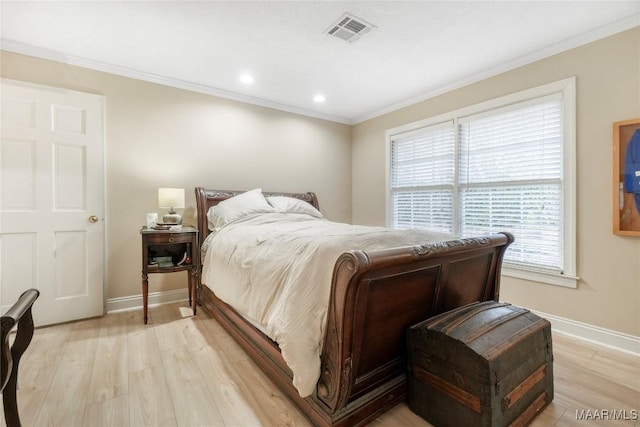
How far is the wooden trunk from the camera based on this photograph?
51.1 inches

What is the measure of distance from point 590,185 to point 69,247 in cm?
470

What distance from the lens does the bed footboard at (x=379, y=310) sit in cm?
128

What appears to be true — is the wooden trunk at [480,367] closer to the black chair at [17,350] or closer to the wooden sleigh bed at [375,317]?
the wooden sleigh bed at [375,317]

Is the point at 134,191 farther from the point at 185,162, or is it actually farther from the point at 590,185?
the point at 590,185

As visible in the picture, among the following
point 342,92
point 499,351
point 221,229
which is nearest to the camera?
→ point 499,351

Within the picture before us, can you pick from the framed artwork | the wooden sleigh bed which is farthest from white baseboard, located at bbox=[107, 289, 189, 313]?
the framed artwork

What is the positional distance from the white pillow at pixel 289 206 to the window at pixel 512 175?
4.86ft

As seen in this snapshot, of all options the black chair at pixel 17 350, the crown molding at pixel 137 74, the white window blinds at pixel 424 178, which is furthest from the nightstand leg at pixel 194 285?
the white window blinds at pixel 424 178

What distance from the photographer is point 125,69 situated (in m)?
3.05

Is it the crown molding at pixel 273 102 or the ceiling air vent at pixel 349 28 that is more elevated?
the ceiling air vent at pixel 349 28

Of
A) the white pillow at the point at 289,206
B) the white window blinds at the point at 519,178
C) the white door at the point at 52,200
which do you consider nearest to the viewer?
the white door at the point at 52,200

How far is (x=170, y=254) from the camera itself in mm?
3166

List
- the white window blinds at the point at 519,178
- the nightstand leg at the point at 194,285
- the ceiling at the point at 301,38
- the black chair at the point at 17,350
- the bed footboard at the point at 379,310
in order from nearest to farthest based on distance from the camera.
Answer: the black chair at the point at 17,350
the bed footboard at the point at 379,310
the ceiling at the point at 301,38
the white window blinds at the point at 519,178
the nightstand leg at the point at 194,285

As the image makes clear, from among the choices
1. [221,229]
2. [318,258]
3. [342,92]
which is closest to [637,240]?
[318,258]
